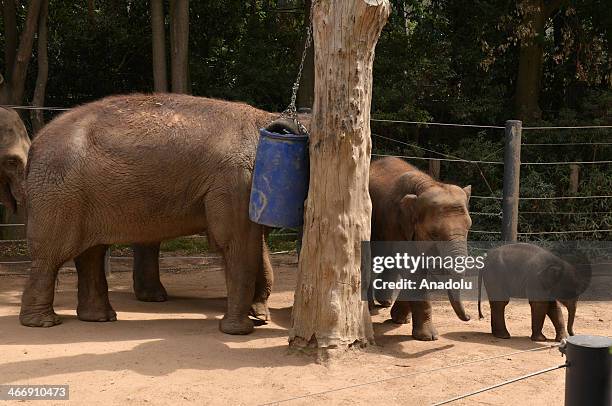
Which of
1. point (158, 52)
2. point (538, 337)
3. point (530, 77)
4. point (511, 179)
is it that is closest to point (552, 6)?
point (530, 77)

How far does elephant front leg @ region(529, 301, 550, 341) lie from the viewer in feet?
22.9

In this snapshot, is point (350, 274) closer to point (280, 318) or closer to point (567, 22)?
point (280, 318)

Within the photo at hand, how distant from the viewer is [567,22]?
14555mm

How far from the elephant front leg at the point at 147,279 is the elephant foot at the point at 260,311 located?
1.30m

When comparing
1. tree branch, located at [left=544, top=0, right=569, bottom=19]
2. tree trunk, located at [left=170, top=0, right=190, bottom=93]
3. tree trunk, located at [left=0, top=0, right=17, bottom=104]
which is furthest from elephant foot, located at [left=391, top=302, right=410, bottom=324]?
tree branch, located at [left=544, top=0, right=569, bottom=19]

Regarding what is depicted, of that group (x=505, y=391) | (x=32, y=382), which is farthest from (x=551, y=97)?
(x=32, y=382)

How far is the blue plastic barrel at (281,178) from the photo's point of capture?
664 centimetres

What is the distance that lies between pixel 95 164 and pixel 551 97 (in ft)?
34.2

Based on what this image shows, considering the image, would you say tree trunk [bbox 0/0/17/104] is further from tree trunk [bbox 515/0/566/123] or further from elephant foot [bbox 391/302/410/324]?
tree trunk [bbox 515/0/566/123]

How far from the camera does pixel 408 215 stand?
6.97m

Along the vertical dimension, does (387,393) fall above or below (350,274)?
below

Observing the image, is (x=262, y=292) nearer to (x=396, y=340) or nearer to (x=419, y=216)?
(x=396, y=340)

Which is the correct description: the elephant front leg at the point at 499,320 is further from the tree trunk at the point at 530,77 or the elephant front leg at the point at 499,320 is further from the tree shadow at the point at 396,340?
the tree trunk at the point at 530,77

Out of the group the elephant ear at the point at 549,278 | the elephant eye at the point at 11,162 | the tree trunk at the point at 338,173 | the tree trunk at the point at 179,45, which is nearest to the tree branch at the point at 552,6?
A: the tree trunk at the point at 179,45
